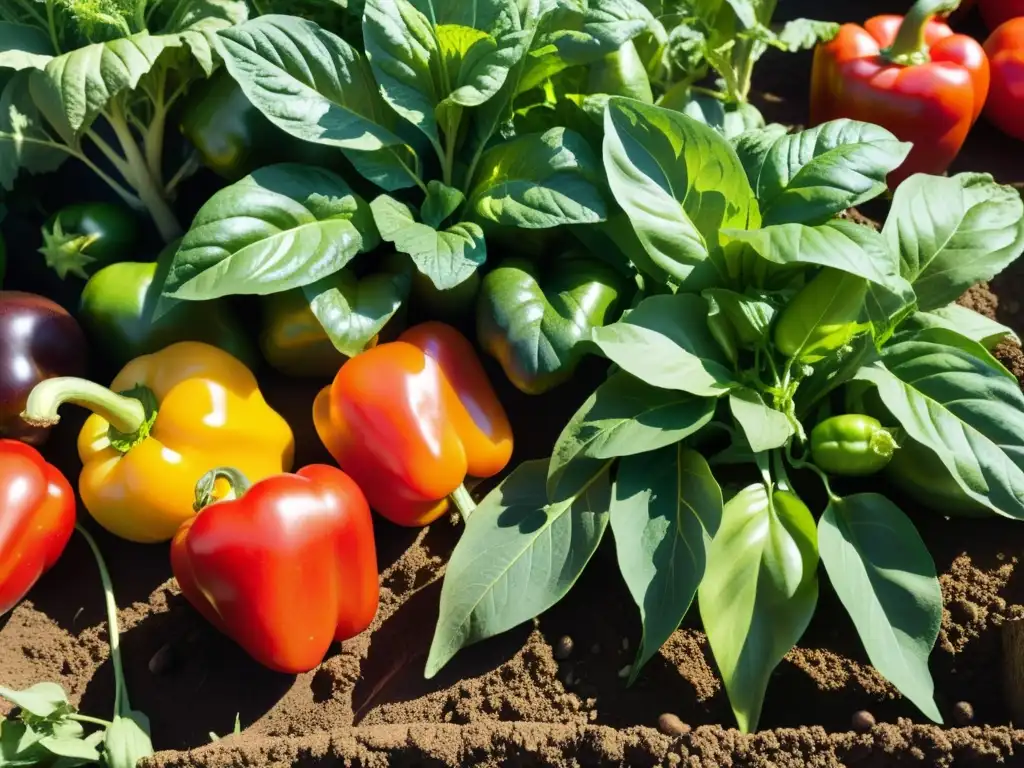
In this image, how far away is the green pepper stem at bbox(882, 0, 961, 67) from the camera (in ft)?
6.26

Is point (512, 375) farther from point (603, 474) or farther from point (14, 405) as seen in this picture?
point (14, 405)

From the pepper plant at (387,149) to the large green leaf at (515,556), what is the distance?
358 mm

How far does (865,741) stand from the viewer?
1.26m

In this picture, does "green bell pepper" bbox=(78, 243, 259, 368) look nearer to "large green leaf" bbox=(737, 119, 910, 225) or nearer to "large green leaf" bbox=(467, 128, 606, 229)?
"large green leaf" bbox=(467, 128, 606, 229)

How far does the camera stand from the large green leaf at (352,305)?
1525mm

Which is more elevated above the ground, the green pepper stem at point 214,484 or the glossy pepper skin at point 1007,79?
the glossy pepper skin at point 1007,79

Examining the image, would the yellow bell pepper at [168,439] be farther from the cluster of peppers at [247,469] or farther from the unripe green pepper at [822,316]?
the unripe green pepper at [822,316]

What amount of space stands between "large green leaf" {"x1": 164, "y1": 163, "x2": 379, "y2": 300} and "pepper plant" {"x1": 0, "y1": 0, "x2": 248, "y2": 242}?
0.77 ft

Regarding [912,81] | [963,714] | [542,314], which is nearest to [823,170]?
[542,314]

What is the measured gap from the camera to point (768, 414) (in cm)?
137

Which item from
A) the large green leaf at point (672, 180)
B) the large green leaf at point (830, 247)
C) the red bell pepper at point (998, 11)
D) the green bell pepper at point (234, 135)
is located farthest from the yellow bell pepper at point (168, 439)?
the red bell pepper at point (998, 11)

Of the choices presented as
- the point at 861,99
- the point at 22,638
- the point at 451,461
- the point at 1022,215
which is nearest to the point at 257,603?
the point at 451,461

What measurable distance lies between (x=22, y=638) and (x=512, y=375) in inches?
37.9

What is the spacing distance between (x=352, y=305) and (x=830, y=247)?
30.3 inches
